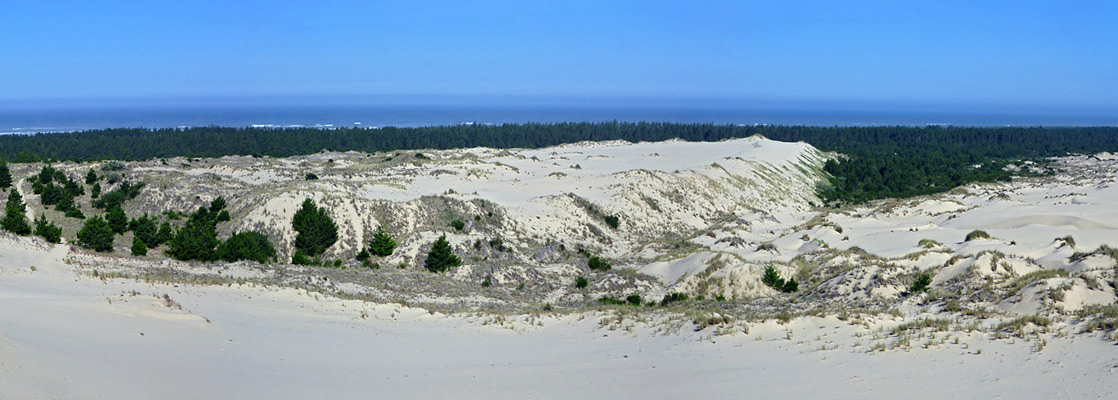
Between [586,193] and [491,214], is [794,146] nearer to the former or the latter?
[586,193]

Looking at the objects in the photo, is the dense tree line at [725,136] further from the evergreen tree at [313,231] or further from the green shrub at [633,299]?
the green shrub at [633,299]

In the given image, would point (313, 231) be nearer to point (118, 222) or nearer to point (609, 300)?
point (118, 222)

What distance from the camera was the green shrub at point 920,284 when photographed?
67.0ft

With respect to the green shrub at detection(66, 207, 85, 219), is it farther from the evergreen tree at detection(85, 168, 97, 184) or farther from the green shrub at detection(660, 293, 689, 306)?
the green shrub at detection(660, 293, 689, 306)

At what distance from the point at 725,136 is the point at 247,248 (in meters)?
136

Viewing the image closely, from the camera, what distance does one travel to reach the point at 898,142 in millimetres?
142375

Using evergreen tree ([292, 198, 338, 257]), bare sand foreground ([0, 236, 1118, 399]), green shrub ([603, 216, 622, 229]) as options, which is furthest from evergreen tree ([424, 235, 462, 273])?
green shrub ([603, 216, 622, 229])

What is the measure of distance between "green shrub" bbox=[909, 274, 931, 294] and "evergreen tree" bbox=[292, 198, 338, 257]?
84.7ft

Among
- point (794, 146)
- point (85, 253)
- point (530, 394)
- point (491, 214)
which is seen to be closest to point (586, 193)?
point (491, 214)

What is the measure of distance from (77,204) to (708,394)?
48.0 m

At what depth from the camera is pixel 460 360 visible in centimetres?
1337

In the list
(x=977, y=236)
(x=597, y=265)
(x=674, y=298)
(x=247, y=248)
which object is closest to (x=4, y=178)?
(x=247, y=248)

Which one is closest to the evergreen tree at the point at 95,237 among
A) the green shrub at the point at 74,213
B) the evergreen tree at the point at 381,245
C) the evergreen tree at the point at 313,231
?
the evergreen tree at the point at 313,231

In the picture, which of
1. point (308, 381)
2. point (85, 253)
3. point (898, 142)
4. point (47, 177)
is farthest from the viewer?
point (898, 142)
